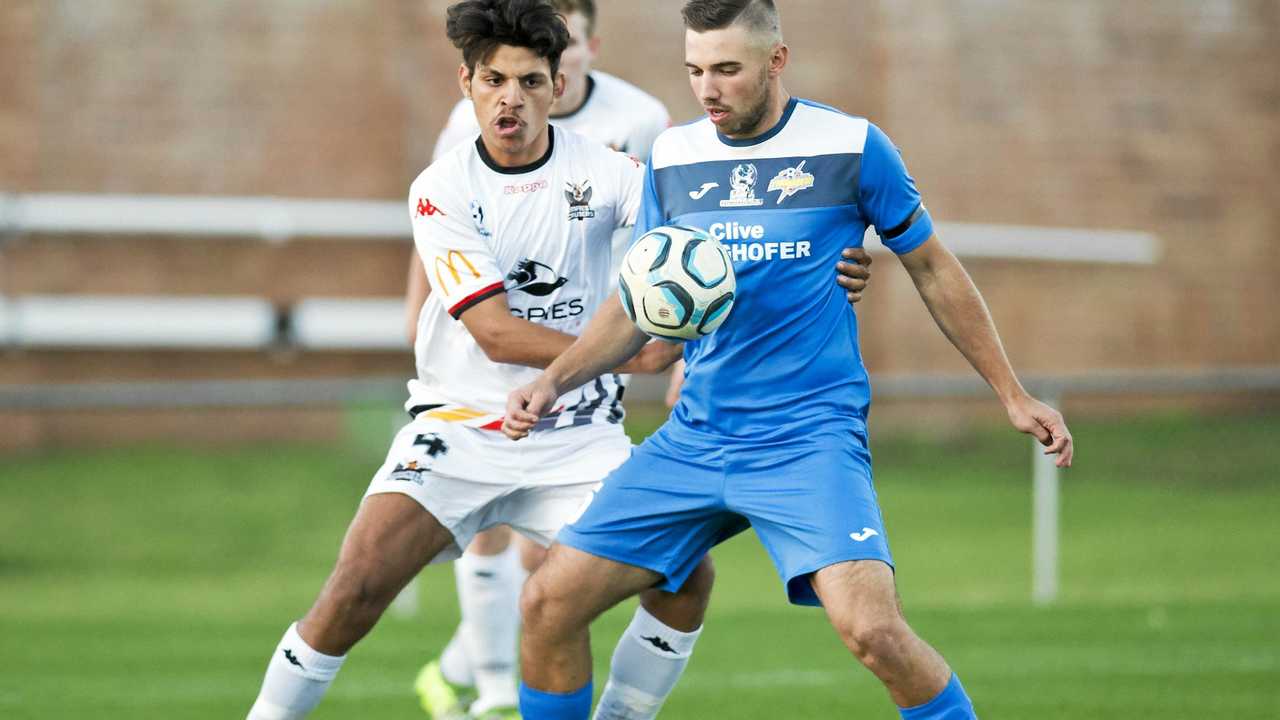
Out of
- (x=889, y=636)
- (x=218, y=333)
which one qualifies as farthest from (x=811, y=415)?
(x=218, y=333)

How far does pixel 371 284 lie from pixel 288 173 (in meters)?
1.10

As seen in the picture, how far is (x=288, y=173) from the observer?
13.2m

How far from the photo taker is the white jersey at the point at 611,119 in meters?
5.75

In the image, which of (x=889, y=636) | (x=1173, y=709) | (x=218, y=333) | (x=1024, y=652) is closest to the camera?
(x=889, y=636)

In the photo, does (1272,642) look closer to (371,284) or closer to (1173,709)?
(1173,709)

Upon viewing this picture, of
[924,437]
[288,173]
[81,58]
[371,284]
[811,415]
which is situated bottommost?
[924,437]

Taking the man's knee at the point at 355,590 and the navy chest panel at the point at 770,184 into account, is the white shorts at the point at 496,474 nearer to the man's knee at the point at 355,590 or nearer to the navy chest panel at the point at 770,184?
the man's knee at the point at 355,590

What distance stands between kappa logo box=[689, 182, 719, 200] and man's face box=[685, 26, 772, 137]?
167 millimetres

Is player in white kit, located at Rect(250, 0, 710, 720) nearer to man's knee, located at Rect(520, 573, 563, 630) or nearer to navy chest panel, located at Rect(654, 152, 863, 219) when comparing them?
man's knee, located at Rect(520, 573, 563, 630)

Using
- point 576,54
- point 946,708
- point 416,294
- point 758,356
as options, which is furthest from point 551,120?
point 946,708

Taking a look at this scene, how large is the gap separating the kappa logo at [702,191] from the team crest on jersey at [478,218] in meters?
0.72

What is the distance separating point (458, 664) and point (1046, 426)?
9.43 feet

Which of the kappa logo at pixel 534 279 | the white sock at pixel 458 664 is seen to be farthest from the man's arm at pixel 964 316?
the white sock at pixel 458 664

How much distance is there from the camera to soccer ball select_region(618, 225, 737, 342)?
4.04 meters
